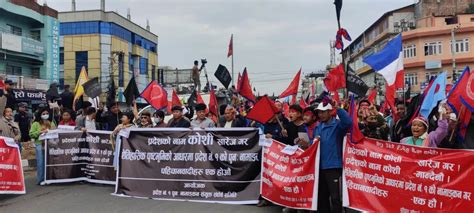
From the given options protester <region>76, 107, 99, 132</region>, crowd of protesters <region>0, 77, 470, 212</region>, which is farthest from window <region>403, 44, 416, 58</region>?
protester <region>76, 107, 99, 132</region>

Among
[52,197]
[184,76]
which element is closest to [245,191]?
[52,197]

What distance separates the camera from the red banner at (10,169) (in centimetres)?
773

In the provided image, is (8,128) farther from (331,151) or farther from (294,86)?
(331,151)

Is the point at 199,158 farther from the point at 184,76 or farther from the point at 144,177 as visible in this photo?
the point at 184,76

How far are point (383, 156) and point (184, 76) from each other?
63.5 metres

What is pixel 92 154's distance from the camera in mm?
9086

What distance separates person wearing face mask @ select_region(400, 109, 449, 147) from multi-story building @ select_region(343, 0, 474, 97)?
44409mm

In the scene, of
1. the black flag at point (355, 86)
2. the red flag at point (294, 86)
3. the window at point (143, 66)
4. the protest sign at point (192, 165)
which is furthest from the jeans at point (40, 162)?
the window at point (143, 66)

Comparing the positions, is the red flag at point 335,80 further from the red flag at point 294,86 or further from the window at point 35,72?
the window at point 35,72

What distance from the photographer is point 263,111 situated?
6.91 metres

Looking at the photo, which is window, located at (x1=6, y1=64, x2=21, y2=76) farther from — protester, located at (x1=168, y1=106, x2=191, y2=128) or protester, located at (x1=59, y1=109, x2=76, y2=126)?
protester, located at (x1=168, y1=106, x2=191, y2=128)

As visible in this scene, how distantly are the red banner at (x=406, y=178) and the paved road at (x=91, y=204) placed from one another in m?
1.72

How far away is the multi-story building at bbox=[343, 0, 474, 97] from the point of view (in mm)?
53406


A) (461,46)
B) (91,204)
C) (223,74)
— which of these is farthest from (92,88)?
(461,46)
